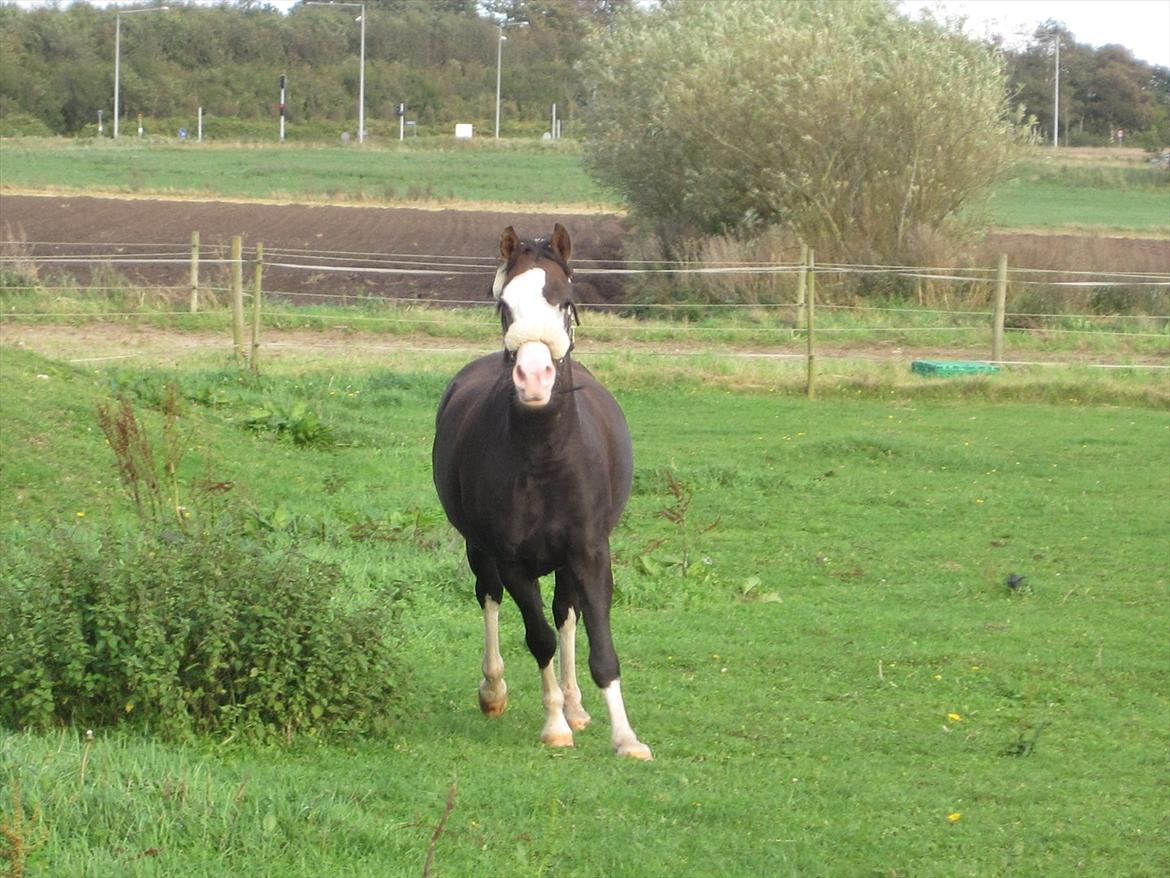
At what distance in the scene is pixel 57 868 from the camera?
12.6ft

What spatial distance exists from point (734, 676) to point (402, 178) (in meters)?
55.2

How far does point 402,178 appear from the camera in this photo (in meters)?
61.0

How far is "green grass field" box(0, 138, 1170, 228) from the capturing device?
50.7m

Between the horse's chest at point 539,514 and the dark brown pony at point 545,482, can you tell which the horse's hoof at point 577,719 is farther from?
the horse's chest at point 539,514

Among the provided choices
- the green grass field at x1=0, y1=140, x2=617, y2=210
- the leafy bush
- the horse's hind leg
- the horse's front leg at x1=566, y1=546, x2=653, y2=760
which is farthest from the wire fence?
the green grass field at x1=0, y1=140, x2=617, y2=210

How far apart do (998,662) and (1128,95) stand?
326ft

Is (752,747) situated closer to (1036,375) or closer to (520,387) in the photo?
(520,387)

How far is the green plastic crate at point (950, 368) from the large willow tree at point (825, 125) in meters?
6.46

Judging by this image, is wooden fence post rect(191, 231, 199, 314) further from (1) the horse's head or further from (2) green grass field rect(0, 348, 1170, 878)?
(1) the horse's head

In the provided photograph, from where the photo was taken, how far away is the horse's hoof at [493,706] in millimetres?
6902

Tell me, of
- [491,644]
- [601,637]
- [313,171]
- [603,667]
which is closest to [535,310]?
[601,637]

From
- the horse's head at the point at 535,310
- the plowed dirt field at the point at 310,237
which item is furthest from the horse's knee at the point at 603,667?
the plowed dirt field at the point at 310,237

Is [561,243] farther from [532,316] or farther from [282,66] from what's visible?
[282,66]

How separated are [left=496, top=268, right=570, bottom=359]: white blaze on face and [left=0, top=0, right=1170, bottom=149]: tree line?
81815 millimetres
